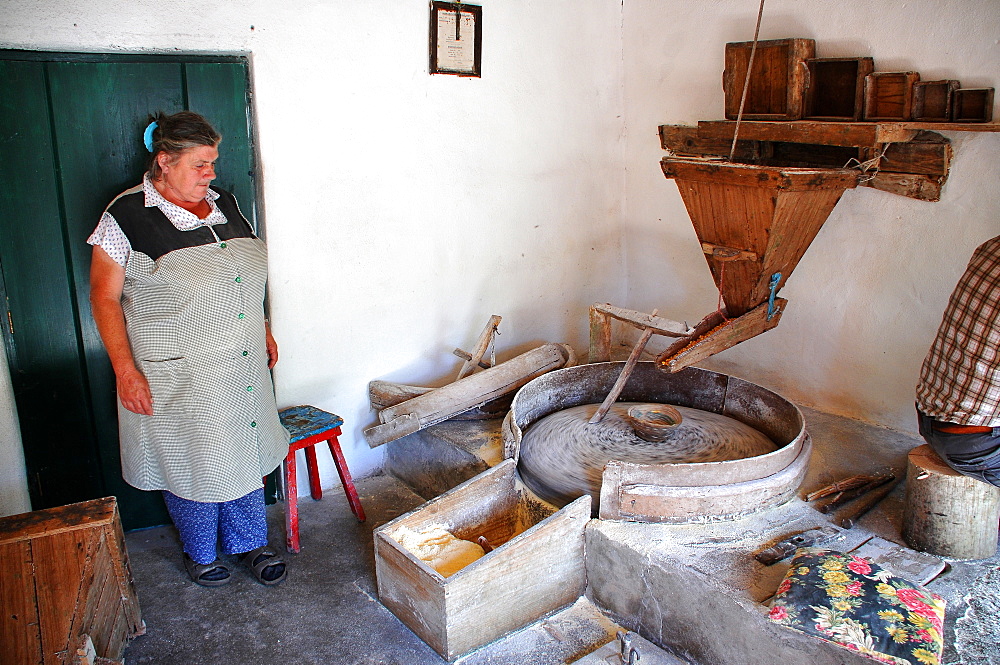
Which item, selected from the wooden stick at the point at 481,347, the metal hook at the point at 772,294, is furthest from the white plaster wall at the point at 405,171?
the metal hook at the point at 772,294

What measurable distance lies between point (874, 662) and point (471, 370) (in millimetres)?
2195

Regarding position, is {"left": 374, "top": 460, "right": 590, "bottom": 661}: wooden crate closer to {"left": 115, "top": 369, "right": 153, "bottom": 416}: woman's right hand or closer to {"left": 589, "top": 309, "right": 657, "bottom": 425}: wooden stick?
{"left": 589, "top": 309, "right": 657, "bottom": 425}: wooden stick

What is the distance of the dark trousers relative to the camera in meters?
2.55

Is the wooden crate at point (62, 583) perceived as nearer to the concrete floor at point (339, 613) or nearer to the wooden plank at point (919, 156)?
the concrete floor at point (339, 613)

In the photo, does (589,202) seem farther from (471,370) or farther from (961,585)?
(961,585)

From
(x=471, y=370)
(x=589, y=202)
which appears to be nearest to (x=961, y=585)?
(x=471, y=370)

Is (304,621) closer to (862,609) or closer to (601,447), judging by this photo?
(601,447)

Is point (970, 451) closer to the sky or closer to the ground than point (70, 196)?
closer to the ground

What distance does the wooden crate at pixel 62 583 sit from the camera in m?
2.37

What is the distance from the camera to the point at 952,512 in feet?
8.85

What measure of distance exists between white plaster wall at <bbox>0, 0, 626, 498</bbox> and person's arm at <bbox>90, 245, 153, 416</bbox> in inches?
30.6

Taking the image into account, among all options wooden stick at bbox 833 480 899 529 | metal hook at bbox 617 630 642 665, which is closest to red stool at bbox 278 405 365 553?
metal hook at bbox 617 630 642 665

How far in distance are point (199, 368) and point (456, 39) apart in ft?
6.41

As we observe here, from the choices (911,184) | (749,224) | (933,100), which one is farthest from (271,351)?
(933,100)
